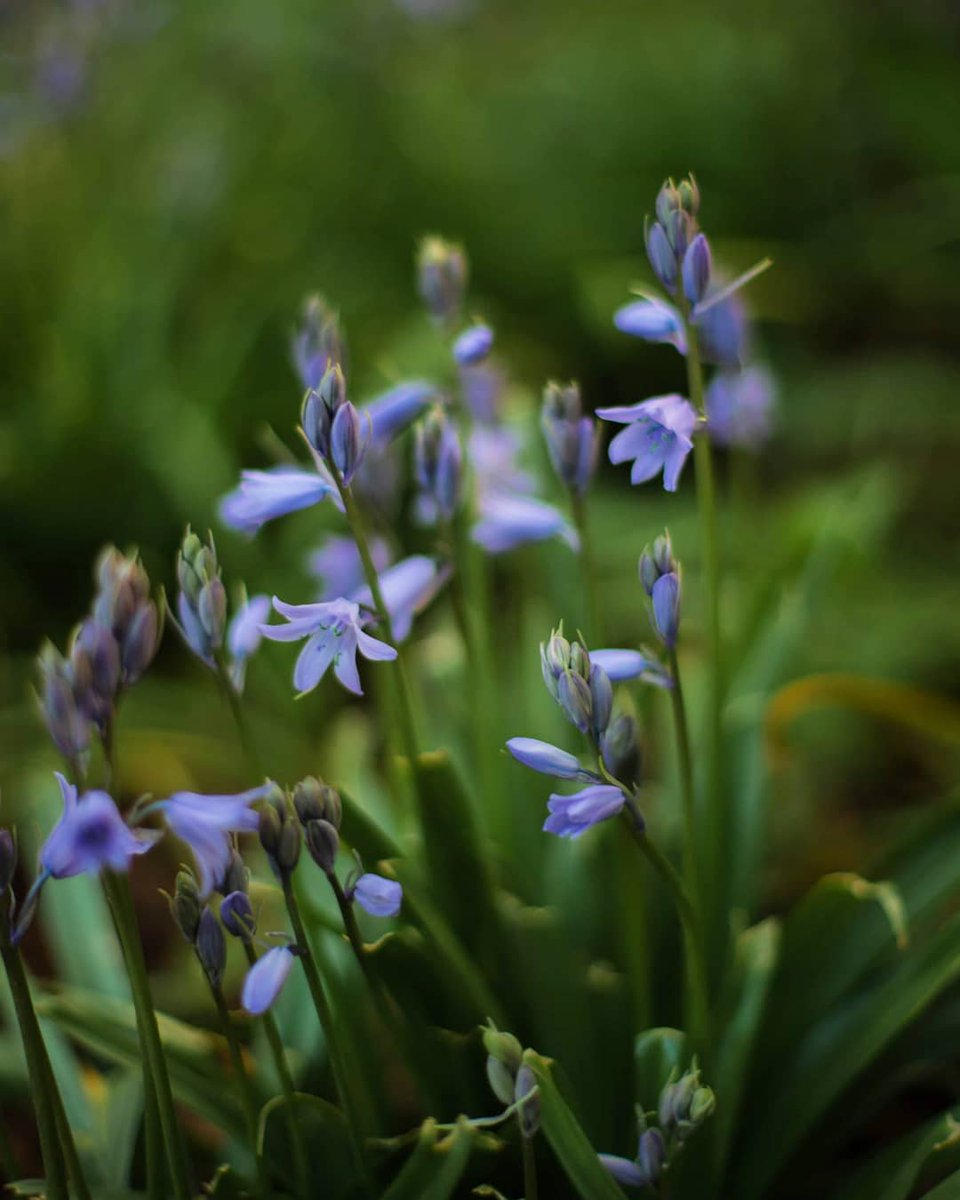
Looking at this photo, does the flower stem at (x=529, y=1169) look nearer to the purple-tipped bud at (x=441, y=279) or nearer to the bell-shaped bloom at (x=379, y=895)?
the bell-shaped bloom at (x=379, y=895)

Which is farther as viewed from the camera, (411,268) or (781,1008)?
(411,268)

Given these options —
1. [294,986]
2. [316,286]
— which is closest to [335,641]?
[294,986]

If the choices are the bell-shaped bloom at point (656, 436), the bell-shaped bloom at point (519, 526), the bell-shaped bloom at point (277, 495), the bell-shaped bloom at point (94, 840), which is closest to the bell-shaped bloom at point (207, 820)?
the bell-shaped bloom at point (94, 840)

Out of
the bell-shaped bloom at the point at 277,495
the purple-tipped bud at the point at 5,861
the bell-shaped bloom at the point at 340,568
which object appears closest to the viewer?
the purple-tipped bud at the point at 5,861

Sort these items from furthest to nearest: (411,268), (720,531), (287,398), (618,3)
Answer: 1. (618,3)
2. (411,268)
3. (287,398)
4. (720,531)

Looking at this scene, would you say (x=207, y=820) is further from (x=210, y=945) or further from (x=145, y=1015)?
(x=145, y=1015)

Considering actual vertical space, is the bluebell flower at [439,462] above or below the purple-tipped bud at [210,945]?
above

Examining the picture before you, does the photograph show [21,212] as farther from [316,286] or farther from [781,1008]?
[781,1008]

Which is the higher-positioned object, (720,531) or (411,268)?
(411,268)
